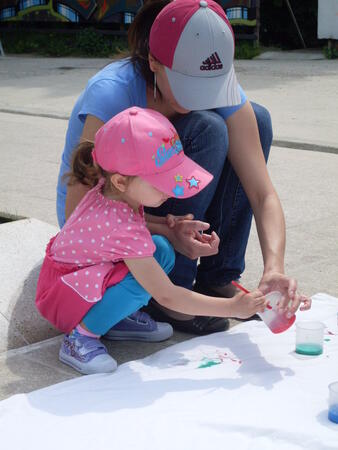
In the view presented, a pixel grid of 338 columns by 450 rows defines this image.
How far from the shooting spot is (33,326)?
2.77 m

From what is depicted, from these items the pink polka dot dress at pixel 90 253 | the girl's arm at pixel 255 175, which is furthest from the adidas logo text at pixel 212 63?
the pink polka dot dress at pixel 90 253

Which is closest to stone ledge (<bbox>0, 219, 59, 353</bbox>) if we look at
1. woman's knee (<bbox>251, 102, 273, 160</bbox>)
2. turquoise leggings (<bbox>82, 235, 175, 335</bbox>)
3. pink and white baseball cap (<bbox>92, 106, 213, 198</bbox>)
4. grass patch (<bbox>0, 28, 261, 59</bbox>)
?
turquoise leggings (<bbox>82, 235, 175, 335</bbox>)

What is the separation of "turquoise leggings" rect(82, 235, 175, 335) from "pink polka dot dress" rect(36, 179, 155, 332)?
0.02 metres

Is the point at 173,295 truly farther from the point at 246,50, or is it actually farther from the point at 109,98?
the point at 246,50

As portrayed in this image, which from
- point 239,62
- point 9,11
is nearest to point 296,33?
point 239,62

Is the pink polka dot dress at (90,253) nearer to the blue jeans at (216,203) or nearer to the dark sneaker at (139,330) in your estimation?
the dark sneaker at (139,330)

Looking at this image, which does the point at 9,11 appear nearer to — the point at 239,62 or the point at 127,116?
the point at 239,62

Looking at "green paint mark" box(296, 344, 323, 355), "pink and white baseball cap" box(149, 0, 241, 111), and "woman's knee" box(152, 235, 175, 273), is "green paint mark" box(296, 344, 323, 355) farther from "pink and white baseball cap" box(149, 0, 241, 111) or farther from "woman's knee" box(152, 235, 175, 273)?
"pink and white baseball cap" box(149, 0, 241, 111)

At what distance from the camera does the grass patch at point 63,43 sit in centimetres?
1543

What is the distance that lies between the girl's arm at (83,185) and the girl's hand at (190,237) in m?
0.31

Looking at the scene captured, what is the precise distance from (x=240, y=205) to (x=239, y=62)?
32.7 ft

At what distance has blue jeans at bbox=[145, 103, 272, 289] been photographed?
2.73m

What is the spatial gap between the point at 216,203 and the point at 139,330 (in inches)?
22.7

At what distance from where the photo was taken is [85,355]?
8.08ft
